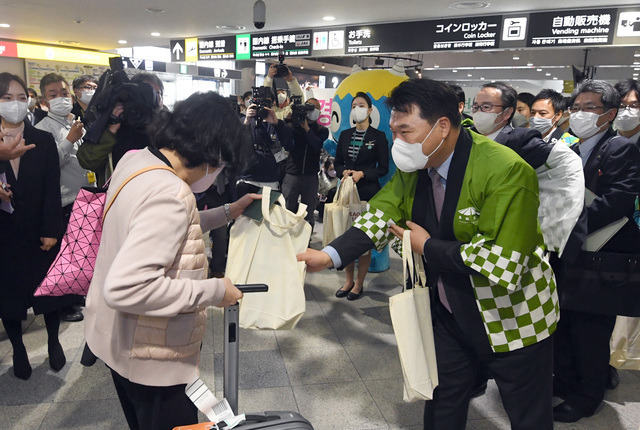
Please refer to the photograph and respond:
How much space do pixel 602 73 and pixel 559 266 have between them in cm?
Result: 1330

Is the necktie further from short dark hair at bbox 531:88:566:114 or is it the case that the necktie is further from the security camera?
the security camera

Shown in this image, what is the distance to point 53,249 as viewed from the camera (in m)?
2.82

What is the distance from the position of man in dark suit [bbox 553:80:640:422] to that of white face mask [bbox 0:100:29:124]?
10.1ft

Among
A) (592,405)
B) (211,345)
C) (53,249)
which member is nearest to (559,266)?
(592,405)

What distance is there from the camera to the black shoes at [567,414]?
2.54 metres

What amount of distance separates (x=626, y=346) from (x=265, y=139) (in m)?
3.14

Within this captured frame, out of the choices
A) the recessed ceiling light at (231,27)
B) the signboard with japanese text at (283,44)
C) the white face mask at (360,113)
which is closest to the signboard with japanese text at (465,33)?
the signboard with japanese text at (283,44)

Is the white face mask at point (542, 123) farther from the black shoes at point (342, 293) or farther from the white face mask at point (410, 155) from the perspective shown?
the white face mask at point (410, 155)

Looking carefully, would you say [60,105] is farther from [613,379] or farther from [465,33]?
[465,33]

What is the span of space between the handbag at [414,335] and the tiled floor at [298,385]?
0.81 meters

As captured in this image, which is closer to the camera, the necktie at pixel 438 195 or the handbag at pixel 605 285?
the necktie at pixel 438 195

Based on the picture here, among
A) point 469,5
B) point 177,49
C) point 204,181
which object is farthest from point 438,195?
point 177,49

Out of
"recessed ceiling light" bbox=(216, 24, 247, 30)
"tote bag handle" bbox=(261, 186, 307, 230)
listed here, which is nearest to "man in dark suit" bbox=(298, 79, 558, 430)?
"tote bag handle" bbox=(261, 186, 307, 230)

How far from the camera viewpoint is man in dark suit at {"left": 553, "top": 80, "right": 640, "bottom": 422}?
242cm
